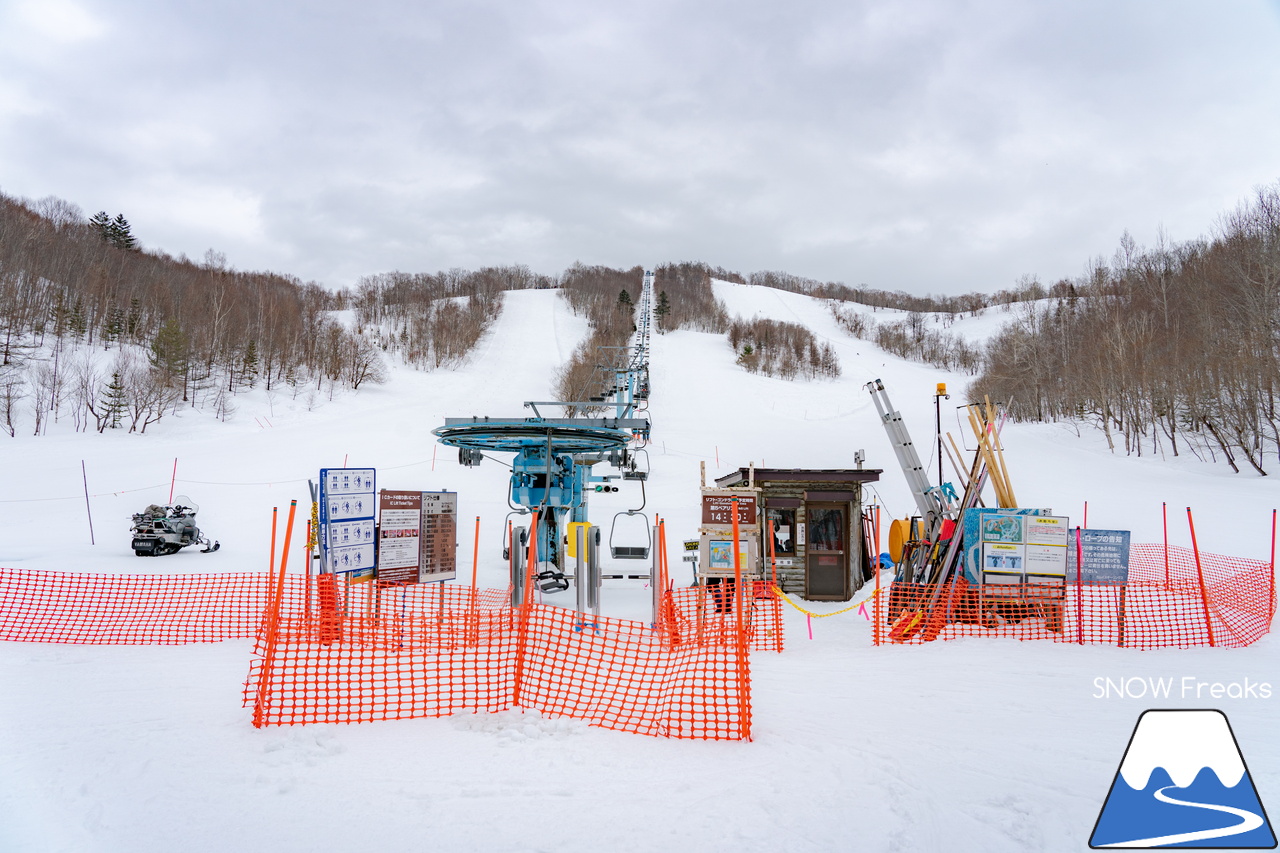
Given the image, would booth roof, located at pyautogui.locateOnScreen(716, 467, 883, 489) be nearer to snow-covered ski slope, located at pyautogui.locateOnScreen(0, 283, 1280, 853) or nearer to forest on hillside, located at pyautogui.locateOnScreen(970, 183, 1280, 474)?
snow-covered ski slope, located at pyautogui.locateOnScreen(0, 283, 1280, 853)

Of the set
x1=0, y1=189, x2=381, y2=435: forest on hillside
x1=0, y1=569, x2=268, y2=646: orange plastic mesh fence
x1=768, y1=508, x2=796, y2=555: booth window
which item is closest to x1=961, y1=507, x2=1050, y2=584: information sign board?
x1=768, y1=508, x2=796, y2=555: booth window

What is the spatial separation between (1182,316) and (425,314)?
6777cm

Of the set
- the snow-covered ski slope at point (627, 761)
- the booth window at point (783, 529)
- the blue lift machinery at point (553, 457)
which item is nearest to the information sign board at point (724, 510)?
the blue lift machinery at point (553, 457)

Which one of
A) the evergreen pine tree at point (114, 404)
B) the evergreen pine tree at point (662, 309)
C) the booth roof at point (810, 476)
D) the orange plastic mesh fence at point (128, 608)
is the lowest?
the orange plastic mesh fence at point (128, 608)

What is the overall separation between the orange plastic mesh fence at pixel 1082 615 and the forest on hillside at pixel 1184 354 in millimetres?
17257

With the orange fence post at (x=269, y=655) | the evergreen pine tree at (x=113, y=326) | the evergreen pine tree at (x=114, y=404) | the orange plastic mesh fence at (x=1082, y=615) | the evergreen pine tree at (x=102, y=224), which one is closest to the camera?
the orange fence post at (x=269, y=655)

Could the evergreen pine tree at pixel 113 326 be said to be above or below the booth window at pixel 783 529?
above

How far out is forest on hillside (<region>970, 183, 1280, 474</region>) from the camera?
2655cm

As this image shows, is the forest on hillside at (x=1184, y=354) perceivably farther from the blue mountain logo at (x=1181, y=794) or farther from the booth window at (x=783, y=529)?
the blue mountain logo at (x=1181, y=794)

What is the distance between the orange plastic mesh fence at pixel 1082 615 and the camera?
9055 mm

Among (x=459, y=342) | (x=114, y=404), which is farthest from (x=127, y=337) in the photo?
(x=459, y=342)

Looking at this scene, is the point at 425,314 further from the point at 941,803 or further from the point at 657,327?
the point at 941,803

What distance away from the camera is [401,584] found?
29.1 ft

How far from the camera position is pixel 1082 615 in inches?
353
